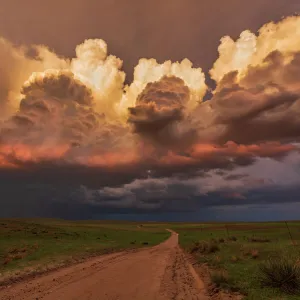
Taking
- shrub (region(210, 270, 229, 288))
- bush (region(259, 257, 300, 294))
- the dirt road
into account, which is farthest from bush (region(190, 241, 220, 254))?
bush (region(259, 257, 300, 294))

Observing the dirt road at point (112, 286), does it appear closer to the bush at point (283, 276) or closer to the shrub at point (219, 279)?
the shrub at point (219, 279)

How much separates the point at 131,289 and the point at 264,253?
51.8 feet

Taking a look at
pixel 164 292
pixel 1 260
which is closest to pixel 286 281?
pixel 164 292

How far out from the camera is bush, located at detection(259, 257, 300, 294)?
48.4 ft

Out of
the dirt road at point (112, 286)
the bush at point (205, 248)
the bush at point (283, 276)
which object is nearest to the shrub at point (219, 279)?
the dirt road at point (112, 286)

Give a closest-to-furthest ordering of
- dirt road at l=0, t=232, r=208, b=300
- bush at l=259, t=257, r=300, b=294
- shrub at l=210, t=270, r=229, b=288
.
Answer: dirt road at l=0, t=232, r=208, b=300
bush at l=259, t=257, r=300, b=294
shrub at l=210, t=270, r=229, b=288

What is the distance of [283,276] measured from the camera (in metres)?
15.2

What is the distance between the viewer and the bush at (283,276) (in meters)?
14.8

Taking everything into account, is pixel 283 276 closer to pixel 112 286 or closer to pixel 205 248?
pixel 112 286

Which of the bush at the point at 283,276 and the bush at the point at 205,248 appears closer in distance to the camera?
the bush at the point at 283,276

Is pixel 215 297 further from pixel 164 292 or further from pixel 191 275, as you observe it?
pixel 191 275

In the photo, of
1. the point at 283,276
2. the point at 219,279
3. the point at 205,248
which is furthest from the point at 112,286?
the point at 205,248

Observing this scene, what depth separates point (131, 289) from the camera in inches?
626

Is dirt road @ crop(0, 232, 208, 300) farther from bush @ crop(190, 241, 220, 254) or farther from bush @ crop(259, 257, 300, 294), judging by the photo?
bush @ crop(190, 241, 220, 254)
